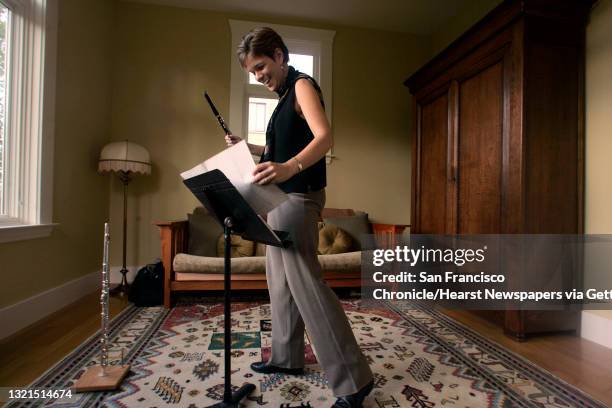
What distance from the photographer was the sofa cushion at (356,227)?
2.89 m

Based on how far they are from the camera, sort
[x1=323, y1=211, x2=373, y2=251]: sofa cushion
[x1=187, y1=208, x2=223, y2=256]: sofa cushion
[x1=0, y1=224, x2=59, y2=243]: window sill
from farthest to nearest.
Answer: [x1=323, y1=211, x2=373, y2=251]: sofa cushion < [x1=187, y1=208, x2=223, y2=256]: sofa cushion < [x1=0, y1=224, x2=59, y2=243]: window sill

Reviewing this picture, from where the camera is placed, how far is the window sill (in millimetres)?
1722

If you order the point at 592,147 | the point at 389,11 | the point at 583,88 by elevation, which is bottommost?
the point at 592,147

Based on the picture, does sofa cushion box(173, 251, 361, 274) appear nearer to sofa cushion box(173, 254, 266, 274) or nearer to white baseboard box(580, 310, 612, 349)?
sofa cushion box(173, 254, 266, 274)

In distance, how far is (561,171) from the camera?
6.16ft

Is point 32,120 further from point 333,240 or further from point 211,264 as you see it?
point 333,240

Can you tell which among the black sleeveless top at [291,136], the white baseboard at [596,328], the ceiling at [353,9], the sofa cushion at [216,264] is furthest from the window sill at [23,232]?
the white baseboard at [596,328]

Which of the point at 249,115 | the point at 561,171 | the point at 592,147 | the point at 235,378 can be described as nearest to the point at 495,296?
the point at 561,171

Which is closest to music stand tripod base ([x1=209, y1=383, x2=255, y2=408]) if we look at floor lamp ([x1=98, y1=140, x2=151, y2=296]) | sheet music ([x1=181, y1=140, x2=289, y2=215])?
sheet music ([x1=181, y1=140, x2=289, y2=215])

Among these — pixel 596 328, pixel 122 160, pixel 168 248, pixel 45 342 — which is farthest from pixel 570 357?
pixel 122 160

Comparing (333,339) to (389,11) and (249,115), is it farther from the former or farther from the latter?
(389,11)

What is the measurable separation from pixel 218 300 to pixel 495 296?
6.27 ft

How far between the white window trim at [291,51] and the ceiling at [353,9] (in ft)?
0.41

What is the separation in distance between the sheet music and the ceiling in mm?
2760
